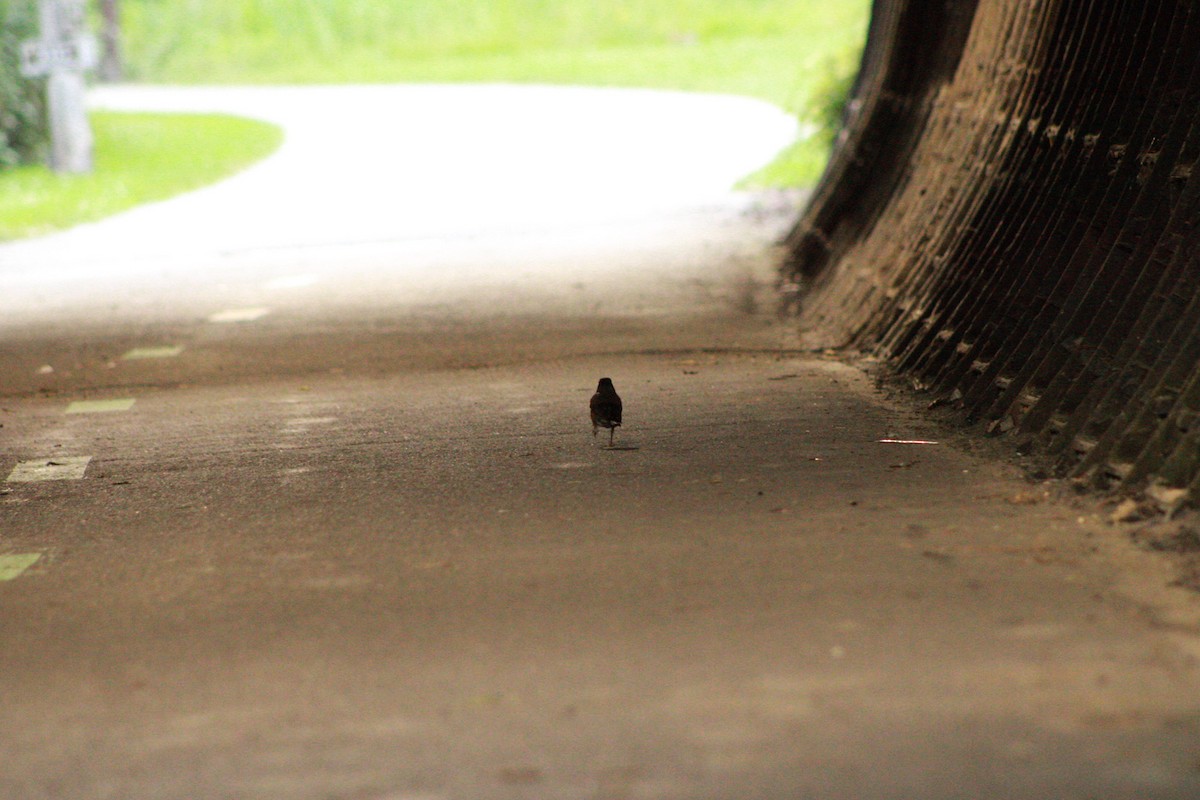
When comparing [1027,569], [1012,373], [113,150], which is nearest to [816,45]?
[113,150]

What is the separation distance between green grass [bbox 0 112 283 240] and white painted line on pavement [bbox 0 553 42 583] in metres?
15.5

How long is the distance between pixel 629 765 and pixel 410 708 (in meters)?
0.82

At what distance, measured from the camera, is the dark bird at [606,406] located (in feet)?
26.9

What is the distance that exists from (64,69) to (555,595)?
931 inches

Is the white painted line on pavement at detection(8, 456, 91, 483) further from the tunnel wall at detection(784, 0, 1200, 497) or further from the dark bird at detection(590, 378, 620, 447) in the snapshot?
the tunnel wall at detection(784, 0, 1200, 497)

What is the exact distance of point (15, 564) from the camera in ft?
22.7

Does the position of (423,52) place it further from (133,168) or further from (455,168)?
(455,168)

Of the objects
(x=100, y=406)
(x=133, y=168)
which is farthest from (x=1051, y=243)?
(x=133, y=168)

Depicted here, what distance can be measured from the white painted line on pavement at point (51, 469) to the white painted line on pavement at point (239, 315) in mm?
5152

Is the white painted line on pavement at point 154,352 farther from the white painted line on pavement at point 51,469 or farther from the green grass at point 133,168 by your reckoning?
the green grass at point 133,168

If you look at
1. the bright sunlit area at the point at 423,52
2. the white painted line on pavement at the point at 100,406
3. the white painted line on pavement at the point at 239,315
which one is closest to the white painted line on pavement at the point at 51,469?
the white painted line on pavement at the point at 100,406

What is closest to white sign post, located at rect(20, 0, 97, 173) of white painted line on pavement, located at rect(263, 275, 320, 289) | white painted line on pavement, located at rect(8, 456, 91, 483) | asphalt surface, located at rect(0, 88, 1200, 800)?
white painted line on pavement, located at rect(263, 275, 320, 289)

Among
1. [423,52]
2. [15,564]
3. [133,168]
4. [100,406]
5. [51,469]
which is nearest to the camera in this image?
[15,564]

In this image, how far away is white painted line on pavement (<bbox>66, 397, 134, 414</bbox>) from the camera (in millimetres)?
10484
